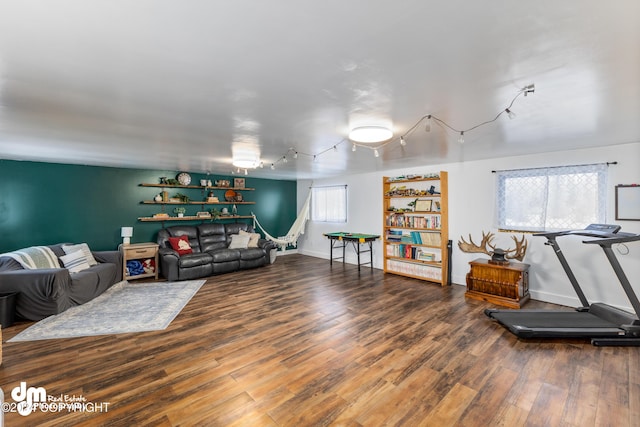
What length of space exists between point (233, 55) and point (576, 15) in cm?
150

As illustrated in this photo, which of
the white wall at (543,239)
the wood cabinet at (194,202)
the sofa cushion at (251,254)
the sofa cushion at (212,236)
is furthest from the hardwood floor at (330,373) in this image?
the wood cabinet at (194,202)

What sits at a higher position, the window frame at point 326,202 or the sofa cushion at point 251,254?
the window frame at point 326,202

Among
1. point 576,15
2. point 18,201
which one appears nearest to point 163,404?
point 576,15

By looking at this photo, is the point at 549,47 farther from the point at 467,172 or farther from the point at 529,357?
the point at 467,172

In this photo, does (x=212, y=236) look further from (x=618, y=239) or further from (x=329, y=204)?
(x=618, y=239)

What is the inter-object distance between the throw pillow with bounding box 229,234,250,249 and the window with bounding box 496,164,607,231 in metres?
4.83

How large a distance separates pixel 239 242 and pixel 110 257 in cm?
228

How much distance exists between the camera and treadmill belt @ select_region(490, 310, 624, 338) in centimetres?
269

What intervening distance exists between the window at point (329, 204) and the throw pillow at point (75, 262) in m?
4.88

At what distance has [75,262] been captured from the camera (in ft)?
13.3

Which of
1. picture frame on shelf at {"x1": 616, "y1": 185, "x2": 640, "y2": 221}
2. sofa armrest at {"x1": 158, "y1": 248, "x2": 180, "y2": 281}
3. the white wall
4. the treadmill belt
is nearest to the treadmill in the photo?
the treadmill belt

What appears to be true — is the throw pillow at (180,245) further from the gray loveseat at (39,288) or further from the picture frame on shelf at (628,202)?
the picture frame on shelf at (628,202)

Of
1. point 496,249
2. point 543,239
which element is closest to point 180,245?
point 496,249

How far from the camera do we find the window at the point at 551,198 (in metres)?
3.55
